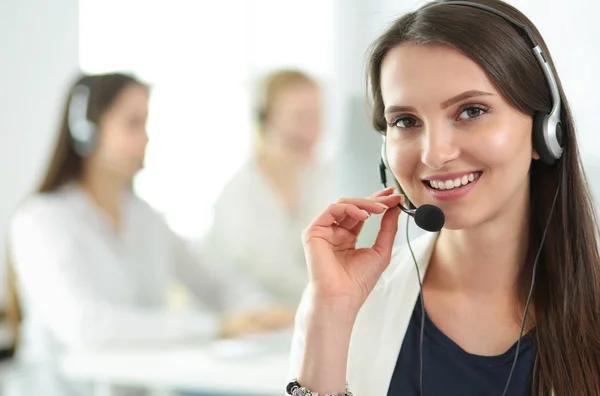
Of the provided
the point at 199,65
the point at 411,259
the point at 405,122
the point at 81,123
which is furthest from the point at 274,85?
the point at 405,122

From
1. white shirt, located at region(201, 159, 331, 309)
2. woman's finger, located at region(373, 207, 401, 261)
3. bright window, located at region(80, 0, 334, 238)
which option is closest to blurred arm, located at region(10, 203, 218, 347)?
white shirt, located at region(201, 159, 331, 309)

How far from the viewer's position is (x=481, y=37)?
3.35 feet

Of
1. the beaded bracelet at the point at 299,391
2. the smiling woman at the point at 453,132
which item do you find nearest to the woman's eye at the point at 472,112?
the smiling woman at the point at 453,132

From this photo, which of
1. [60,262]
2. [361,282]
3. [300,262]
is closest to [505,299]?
[361,282]

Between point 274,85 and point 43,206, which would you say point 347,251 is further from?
point 274,85

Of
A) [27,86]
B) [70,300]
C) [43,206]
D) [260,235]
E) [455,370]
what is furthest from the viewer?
[27,86]

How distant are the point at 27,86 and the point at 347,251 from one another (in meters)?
3.52

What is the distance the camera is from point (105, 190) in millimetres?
2941

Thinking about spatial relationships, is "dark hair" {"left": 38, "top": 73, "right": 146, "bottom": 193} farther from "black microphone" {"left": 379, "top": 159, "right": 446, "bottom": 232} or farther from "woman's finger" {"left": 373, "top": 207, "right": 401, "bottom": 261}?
"black microphone" {"left": 379, "top": 159, "right": 446, "bottom": 232}

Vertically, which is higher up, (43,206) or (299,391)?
(43,206)

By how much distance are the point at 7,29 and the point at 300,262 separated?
1.95 meters

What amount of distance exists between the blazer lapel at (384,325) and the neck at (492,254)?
0.05 m

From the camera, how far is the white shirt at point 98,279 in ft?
8.39

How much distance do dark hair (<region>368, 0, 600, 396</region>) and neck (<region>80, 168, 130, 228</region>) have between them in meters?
1.91
